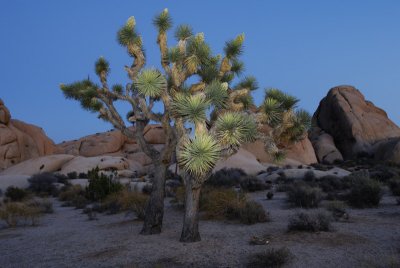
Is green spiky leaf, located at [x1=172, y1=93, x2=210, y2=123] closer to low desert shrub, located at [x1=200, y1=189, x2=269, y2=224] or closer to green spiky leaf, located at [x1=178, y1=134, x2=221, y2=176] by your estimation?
green spiky leaf, located at [x1=178, y1=134, x2=221, y2=176]

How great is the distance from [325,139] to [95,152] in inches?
974

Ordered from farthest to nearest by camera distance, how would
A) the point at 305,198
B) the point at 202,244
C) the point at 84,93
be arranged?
1. the point at 305,198
2. the point at 84,93
3. the point at 202,244

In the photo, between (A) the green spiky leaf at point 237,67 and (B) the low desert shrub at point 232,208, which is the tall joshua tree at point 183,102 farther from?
(B) the low desert shrub at point 232,208

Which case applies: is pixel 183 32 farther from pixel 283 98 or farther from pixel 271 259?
pixel 271 259

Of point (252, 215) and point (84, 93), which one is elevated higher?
point (84, 93)

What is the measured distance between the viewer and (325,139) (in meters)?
46.1

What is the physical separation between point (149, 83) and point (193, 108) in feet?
4.52

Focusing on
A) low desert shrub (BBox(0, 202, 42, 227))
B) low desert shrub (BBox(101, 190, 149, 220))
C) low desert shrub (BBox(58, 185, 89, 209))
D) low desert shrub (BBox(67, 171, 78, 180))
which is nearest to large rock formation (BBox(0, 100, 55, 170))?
low desert shrub (BBox(67, 171, 78, 180))

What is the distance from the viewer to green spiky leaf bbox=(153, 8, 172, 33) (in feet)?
35.0

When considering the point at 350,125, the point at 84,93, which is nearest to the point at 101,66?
the point at 84,93

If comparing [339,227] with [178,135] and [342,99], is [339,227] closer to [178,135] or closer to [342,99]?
[178,135]

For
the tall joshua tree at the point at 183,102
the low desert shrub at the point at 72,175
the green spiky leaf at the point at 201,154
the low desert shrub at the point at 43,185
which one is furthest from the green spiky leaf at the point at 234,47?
the low desert shrub at the point at 72,175

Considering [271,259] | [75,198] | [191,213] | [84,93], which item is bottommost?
[271,259]

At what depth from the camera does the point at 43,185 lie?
77.7 ft
